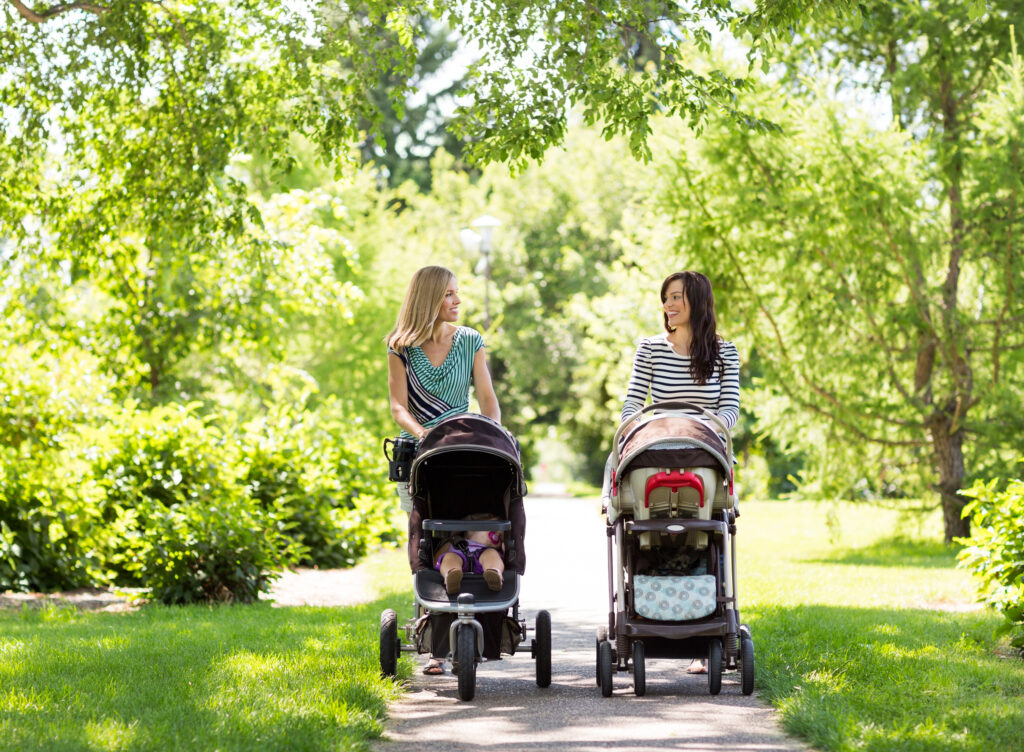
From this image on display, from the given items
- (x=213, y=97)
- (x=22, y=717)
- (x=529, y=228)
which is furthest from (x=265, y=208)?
(x=529, y=228)

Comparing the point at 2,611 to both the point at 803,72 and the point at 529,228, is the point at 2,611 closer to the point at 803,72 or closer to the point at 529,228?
the point at 803,72

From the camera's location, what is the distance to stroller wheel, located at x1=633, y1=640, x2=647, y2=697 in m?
6.04

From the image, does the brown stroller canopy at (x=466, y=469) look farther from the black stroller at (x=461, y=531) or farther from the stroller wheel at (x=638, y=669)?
the stroller wheel at (x=638, y=669)

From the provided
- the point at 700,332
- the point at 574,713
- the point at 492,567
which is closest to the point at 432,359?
the point at 492,567

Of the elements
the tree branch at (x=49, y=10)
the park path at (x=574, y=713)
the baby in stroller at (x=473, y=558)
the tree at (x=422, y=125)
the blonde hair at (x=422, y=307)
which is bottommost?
the park path at (x=574, y=713)

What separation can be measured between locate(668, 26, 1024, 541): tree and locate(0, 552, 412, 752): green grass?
7685mm

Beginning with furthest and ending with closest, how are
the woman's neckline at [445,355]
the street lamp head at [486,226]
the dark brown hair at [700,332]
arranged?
the street lamp head at [486,226] < the woman's neckline at [445,355] < the dark brown hair at [700,332]

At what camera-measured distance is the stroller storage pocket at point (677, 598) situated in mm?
5984

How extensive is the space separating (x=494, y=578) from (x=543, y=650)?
1.68ft

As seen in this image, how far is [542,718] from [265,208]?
13.3 m

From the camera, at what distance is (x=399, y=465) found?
6.40 metres

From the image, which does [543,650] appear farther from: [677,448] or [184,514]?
[184,514]

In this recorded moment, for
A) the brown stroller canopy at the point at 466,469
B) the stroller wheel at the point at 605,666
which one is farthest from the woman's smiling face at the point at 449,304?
the stroller wheel at the point at 605,666

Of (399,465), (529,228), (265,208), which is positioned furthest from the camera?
(529,228)
